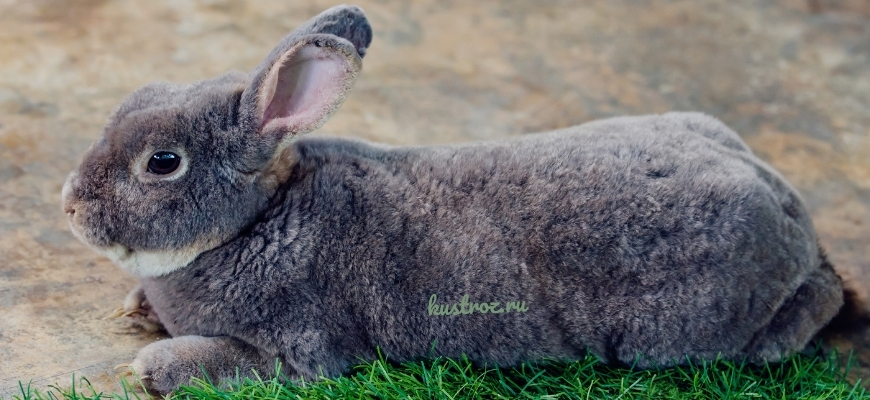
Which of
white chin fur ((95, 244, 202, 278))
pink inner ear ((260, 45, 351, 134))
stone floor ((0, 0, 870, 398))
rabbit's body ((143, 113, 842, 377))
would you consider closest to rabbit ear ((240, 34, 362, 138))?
pink inner ear ((260, 45, 351, 134))

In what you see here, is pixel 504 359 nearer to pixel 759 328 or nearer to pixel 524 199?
pixel 524 199

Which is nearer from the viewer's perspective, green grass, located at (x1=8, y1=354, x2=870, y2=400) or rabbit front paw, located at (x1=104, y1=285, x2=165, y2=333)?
green grass, located at (x1=8, y1=354, x2=870, y2=400)

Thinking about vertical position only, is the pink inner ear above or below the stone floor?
above

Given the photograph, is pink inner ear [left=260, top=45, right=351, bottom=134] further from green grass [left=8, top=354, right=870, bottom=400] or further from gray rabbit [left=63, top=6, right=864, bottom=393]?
green grass [left=8, top=354, right=870, bottom=400]

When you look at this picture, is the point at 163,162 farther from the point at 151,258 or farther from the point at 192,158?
the point at 151,258

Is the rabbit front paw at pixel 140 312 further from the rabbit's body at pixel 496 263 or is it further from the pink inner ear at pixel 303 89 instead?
the pink inner ear at pixel 303 89

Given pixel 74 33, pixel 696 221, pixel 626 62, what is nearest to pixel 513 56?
pixel 626 62

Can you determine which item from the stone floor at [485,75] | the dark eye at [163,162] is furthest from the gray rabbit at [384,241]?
the stone floor at [485,75]
